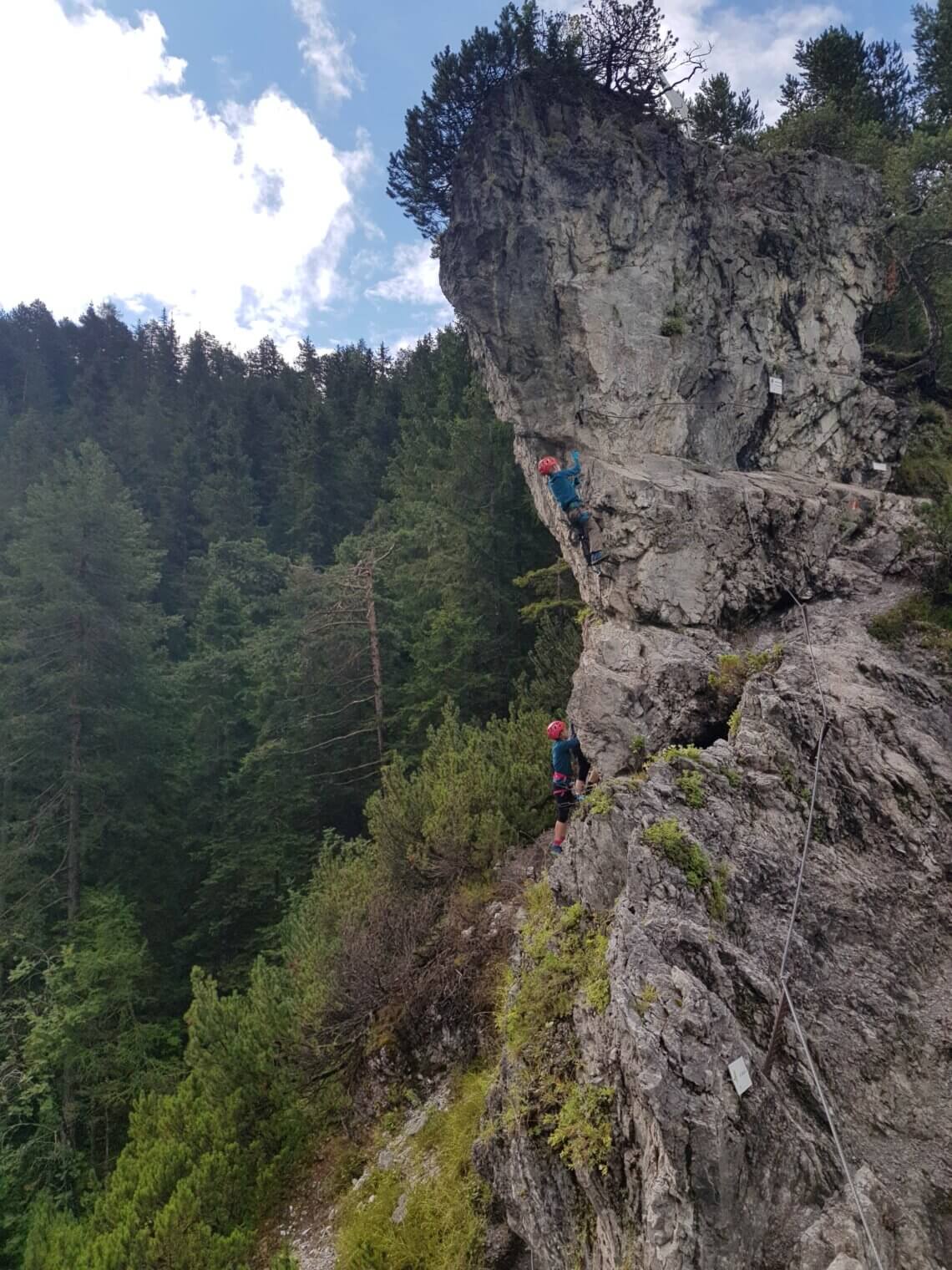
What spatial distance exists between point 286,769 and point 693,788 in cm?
1264

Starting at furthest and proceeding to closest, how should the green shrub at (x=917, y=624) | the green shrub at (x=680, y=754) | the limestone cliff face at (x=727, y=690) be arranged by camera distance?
the green shrub at (x=917, y=624)
the green shrub at (x=680, y=754)
the limestone cliff face at (x=727, y=690)

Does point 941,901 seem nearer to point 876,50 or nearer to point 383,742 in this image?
point 383,742

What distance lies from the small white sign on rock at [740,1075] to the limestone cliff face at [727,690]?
7 cm

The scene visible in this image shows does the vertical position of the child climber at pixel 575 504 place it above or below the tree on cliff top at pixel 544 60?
below

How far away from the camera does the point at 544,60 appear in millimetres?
13711

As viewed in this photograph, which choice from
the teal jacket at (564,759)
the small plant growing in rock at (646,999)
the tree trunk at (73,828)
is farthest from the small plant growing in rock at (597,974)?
the tree trunk at (73,828)

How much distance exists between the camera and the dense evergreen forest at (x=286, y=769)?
371 inches

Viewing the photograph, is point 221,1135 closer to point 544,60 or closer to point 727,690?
point 727,690

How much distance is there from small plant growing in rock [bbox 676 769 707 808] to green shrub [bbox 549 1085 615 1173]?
2.61 meters

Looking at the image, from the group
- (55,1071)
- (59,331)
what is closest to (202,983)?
(55,1071)

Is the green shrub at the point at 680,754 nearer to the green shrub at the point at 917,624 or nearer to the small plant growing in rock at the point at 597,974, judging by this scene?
the small plant growing in rock at the point at 597,974

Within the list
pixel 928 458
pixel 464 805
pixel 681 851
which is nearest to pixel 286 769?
pixel 464 805

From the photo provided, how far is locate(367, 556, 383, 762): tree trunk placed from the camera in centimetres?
1691

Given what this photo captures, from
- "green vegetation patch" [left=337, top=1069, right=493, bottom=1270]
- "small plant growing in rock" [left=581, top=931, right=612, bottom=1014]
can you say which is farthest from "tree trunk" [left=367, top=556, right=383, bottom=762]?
"small plant growing in rock" [left=581, top=931, right=612, bottom=1014]
